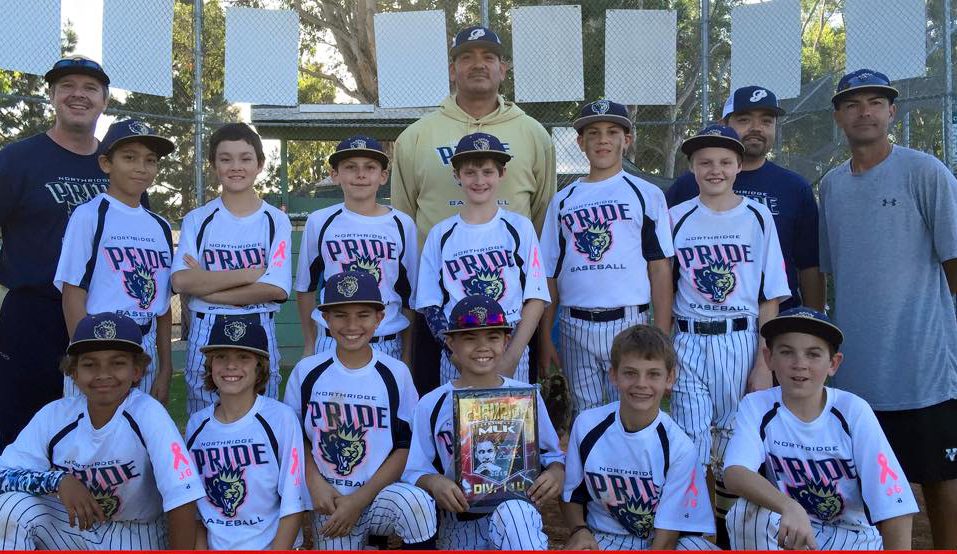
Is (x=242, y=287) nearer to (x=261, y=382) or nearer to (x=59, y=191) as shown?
(x=261, y=382)

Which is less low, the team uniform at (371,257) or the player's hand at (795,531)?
the team uniform at (371,257)

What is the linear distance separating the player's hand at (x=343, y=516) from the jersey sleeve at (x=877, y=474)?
200cm

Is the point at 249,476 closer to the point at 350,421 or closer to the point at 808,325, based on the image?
the point at 350,421

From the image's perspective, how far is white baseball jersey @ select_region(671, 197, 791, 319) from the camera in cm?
395

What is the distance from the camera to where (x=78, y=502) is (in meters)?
3.30

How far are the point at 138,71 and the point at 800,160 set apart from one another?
25.6 ft

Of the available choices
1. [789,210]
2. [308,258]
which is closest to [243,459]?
[308,258]

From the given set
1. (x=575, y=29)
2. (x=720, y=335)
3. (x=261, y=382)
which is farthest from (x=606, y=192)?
(x=575, y=29)

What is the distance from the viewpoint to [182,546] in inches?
137

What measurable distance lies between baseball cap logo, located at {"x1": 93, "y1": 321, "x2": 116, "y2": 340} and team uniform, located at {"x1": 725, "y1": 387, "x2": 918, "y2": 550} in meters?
2.51

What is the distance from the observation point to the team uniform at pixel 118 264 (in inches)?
155

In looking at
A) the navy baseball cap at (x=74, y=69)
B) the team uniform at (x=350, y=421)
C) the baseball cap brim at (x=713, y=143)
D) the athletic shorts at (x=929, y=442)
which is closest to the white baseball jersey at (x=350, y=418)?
the team uniform at (x=350, y=421)

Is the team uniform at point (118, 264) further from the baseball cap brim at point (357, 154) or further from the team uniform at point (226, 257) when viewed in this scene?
the baseball cap brim at point (357, 154)

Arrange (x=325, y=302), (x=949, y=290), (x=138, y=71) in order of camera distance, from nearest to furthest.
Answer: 1. (x=325, y=302)
2. (x=949, y=290)
3. (x=138, y=71)
